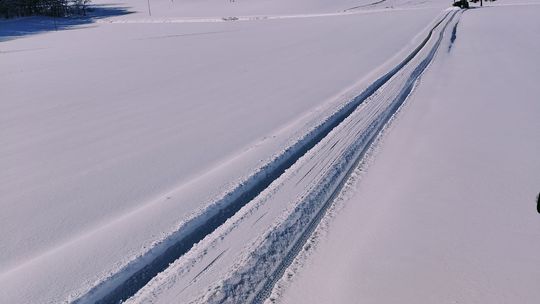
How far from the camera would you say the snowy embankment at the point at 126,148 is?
3719 millimetres

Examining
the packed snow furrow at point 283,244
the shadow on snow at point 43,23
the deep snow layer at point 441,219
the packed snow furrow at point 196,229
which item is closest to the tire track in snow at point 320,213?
the packed snow furrow at point 283,244

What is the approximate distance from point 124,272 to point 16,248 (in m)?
1.19

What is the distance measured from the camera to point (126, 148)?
639cm

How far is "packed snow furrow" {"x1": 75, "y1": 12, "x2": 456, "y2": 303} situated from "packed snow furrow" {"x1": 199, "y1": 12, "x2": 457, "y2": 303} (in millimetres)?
153

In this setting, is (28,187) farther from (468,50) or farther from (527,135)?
(468,50)

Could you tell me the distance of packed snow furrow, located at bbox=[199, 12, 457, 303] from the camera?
312 centimetres

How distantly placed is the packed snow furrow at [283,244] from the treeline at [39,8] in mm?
65386

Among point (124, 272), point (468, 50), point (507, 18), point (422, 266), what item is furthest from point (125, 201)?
point (507, 18)

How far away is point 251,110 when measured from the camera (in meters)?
8.41

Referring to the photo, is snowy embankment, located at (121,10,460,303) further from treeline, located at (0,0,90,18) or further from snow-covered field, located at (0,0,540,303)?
treeline, located at (0,0,90,18)

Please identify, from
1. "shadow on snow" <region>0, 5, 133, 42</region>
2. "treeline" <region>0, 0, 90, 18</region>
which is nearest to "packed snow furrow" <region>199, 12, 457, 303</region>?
"shadow on snow" <region>0, 5, 133, 42</region>

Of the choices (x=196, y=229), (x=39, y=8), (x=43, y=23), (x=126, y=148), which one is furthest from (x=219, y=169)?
(x=39, y=8)

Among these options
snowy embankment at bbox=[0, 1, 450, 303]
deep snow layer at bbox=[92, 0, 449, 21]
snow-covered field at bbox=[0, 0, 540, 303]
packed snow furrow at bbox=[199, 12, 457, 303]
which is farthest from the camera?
deep snow layer at bbox=[92, 0, 449, 21]

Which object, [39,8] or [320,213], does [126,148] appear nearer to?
[320,213]
